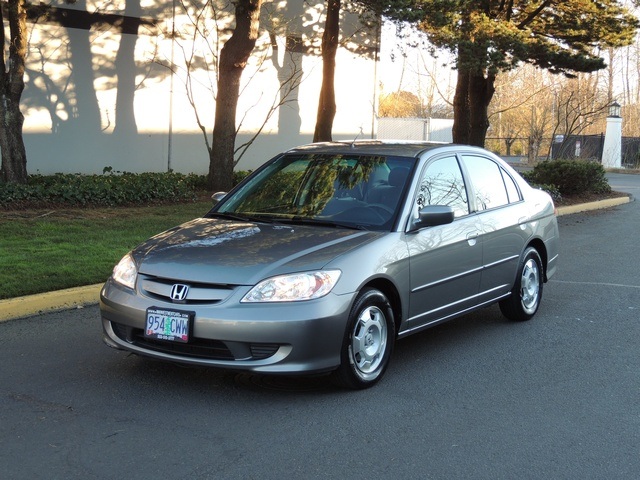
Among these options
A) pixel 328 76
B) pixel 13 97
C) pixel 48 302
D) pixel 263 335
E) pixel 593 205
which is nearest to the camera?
pixel 263 335

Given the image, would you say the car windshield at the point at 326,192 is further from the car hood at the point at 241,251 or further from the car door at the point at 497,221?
the car door at the point at 497,221

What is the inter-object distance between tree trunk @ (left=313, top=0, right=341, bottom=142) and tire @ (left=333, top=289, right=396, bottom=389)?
40.8 ft

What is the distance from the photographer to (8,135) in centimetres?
1355

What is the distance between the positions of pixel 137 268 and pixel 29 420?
1.16m

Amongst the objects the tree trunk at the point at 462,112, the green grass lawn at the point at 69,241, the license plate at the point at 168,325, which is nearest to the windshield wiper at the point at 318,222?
the license plate at the point at 168,325

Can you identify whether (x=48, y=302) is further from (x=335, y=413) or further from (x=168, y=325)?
(x=335, y=413)

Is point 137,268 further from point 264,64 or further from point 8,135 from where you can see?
point 264,64

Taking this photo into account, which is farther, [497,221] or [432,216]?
[497,221]

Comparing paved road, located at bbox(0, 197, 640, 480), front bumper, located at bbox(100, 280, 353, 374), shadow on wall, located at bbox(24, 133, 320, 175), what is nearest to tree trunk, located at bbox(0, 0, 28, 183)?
shadow on wall, located at bbox(24, 133, 320, 175)

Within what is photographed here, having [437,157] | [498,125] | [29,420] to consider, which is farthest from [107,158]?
[498,125]

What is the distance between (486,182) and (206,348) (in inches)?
125

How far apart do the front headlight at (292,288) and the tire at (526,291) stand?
2.79 metres

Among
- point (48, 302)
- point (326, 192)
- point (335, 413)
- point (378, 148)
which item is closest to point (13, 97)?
point (48, 302)

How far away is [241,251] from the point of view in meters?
5.34
